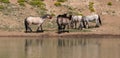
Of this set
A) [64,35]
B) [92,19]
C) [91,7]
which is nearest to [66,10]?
[91,7]

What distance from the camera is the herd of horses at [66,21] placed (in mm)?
46938

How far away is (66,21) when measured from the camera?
47406 mm

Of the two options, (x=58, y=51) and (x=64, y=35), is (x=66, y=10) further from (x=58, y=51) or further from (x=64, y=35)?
(x=58, y=51)

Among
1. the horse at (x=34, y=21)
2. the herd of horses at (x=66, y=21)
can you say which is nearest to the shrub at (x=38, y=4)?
the herd of horses at (x=66, y=21)

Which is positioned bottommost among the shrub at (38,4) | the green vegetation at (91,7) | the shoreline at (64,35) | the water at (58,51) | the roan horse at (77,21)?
the shoreline at (64,35)

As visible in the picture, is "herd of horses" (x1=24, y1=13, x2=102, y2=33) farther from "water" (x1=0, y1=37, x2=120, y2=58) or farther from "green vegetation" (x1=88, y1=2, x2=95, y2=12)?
"water" (x1=0, y1=37, x2=120, y2=58)

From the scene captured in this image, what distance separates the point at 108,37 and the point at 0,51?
15.4 meters

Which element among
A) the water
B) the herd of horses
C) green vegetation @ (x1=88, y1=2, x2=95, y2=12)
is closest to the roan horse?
the herd of horses

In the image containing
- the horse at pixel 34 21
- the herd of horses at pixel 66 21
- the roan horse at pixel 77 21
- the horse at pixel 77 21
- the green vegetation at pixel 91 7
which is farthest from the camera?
the green vegetation at pixel 91 7

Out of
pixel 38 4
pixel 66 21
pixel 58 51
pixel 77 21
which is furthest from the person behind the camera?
pixel 38 4

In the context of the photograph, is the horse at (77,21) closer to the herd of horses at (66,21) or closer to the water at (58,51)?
the herd of horses at (66,21)

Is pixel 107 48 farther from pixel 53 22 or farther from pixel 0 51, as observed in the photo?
pixel 53 22

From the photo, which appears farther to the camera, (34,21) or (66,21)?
(66,21)

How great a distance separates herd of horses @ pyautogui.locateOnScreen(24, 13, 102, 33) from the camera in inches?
1848
